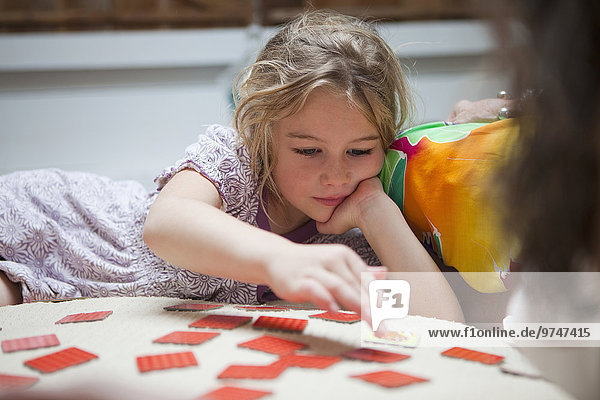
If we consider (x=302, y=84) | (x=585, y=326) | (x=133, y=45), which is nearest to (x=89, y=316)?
(x=302, y=84)

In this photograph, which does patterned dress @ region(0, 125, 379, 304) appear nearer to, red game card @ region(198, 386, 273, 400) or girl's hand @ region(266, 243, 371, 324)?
girl's hand @ region(266, 243, 371, 324)

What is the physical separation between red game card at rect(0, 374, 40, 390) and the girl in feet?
0.83

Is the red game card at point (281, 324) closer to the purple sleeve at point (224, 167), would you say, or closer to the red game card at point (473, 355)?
the red game card at point (473, 355)

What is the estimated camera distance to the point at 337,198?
3.35 ft

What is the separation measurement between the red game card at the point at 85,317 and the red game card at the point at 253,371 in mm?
275

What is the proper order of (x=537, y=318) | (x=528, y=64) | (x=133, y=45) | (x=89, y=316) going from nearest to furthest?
(x=528, y=64)
(x=537, y=318)
(x=89, y=316)
(x=133, y=45)

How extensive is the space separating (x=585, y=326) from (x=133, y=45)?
7.95 ft

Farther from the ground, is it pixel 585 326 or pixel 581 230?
pixel 581 230

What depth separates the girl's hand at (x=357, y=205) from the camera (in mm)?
998

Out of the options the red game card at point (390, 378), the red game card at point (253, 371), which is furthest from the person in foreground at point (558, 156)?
the red game card at point (253, 371)

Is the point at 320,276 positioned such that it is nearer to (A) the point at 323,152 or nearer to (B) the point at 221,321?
(B) the point at 221,321

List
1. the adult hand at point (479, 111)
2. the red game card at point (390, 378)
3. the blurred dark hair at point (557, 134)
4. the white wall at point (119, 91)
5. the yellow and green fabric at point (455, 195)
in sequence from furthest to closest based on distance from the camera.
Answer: the white wall at point (119, 91), the adult hand at point (479, 111), the yellow and green fabric at point (455, 195), the red game card at point (390, 378), the blurred dark hair at point (557, 134)

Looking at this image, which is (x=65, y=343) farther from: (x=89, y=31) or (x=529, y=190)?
(x=89, y=31)

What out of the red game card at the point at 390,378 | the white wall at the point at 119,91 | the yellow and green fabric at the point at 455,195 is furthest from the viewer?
the white wall at the point at 119,91
